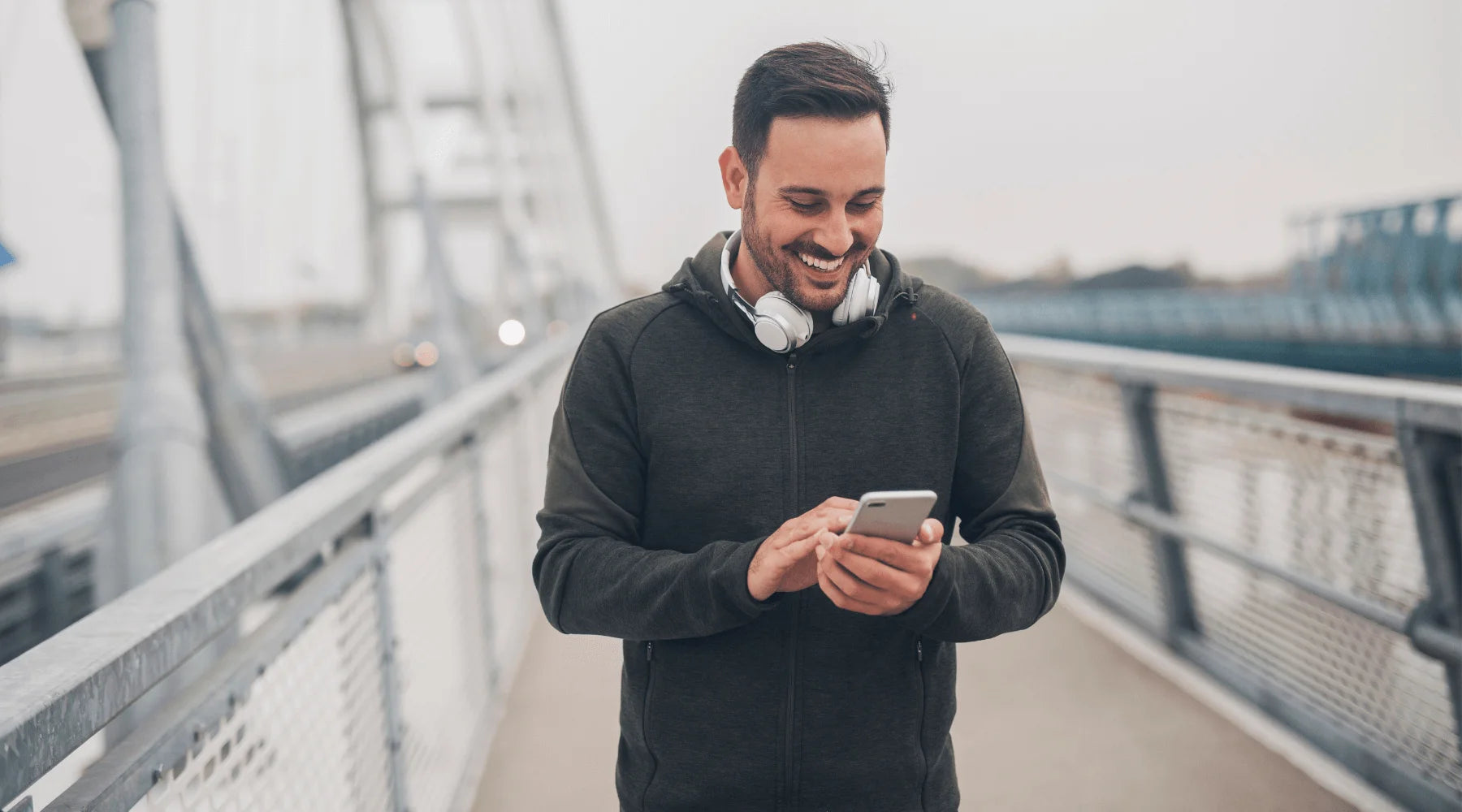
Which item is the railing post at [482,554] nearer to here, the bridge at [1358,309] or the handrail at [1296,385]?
the handrail at [1296,385]

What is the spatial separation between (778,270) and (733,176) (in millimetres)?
149

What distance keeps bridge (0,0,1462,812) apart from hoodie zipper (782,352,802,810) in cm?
64

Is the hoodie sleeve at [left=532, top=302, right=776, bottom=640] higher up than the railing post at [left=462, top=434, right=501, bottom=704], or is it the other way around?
the hoodie sleeve at [left=532, top=302, right=776, bottom=640]

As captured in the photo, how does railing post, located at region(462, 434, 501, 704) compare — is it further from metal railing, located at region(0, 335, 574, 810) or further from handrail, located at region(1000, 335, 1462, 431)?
handrail, located at region(1000, 335, 1462, 431)

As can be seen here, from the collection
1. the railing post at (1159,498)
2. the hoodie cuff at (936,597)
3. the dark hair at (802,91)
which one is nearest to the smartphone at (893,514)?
the hoodie cuff at (936,597)

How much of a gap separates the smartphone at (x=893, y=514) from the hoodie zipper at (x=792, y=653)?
0.83 feet

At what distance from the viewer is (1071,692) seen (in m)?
3.55

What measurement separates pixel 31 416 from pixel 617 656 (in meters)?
20.6

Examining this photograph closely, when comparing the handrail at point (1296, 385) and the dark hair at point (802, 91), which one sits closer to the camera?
the dark hair at point (802, 91)

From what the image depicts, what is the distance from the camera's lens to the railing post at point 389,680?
2.12 meters

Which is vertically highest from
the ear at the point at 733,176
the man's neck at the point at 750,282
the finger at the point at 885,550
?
the ear at the point at 733,176

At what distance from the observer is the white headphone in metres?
1.30

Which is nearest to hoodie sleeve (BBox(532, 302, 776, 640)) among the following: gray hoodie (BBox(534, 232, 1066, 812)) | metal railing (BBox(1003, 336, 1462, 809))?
gray hoodie (BBox(534, 232, 1066, 812))

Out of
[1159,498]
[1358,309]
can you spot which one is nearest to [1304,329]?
[1358,309]
